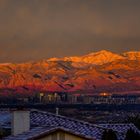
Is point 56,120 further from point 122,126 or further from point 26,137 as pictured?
point 26,137

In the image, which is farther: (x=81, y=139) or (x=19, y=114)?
(x=19, y=114)

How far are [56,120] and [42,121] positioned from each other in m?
1.90

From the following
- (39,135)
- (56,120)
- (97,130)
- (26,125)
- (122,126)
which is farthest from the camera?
(122,126)

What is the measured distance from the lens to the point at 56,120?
155 feet

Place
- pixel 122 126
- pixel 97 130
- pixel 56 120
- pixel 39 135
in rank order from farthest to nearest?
pixel 122 126
pixel 56 120
pixel 97 130
pixel 39 135

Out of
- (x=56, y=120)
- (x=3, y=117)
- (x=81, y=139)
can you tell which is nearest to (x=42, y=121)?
(x=56, y=120)

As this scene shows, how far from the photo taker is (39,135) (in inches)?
1048

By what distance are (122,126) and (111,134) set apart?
17.3 meters

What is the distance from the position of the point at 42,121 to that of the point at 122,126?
8.50 metres

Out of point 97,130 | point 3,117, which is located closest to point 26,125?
point 97,130

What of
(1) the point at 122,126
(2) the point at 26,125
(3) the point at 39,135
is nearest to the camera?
(3) the point at 39,135

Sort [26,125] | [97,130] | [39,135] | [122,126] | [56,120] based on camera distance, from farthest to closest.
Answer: [122,126]
[56,120]
[97,130]
[26,125]
[39,135]

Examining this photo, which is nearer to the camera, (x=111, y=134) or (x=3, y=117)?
(x=111, y=134)

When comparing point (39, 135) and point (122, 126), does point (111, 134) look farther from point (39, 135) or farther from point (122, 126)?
point (122, 126)
